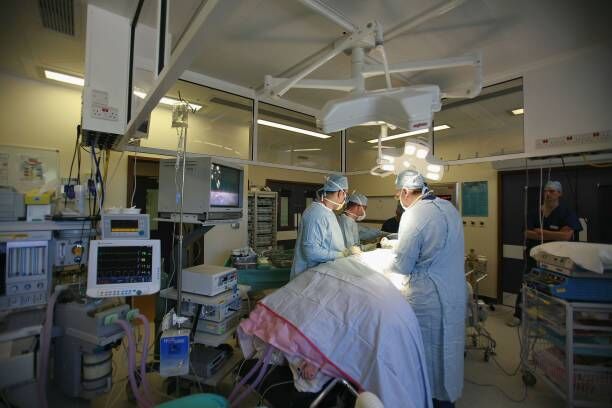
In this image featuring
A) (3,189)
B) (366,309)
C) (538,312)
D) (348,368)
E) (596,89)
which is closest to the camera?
(348,368)

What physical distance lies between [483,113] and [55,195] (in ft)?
14.0

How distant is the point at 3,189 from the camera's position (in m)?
1.76

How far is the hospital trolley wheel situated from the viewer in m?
2.30

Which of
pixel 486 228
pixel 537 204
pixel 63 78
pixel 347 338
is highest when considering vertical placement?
pixel 63 78

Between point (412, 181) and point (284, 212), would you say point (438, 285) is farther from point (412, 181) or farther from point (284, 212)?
point (284, 212)

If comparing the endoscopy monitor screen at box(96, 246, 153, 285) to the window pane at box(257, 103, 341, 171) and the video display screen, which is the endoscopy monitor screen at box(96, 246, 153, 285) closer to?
the video display screen

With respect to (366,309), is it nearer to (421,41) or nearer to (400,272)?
(400,272)

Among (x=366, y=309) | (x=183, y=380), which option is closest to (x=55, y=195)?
(x=183, y=380)

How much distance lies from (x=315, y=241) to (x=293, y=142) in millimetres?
2473

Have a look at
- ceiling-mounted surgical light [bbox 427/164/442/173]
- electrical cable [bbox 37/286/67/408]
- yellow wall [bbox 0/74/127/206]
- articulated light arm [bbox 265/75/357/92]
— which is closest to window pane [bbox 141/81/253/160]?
yellow wall [bbox 0/74/127/206]

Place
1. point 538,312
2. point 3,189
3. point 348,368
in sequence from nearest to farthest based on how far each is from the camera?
point 348,368
point 3,189
point 538,312

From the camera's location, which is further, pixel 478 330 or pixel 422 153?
pixel 422 153

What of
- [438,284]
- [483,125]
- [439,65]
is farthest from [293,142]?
[438,284]

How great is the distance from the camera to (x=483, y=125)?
3.66 meters
